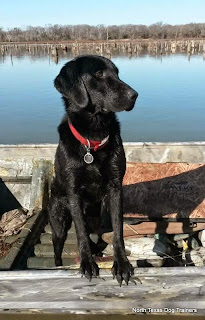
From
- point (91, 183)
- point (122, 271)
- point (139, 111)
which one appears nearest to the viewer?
point (122, 271)

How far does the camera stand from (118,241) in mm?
3047

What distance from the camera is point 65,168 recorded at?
3.17 metres

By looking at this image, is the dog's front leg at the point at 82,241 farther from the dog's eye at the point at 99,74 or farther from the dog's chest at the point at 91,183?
the dog's eye at the point at 99,74

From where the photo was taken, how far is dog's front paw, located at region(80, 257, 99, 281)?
9.32ft

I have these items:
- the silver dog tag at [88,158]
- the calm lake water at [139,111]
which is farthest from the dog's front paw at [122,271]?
the calm lake water at [139,111]

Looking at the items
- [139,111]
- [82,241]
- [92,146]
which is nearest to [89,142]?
[92,146]

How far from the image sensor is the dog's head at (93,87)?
2.88 meters

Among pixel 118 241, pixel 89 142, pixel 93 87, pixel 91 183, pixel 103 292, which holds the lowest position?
pixel 103 292

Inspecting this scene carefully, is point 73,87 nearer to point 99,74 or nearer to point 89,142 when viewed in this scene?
point 99,74

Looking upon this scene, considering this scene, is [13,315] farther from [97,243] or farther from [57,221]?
[97,243]

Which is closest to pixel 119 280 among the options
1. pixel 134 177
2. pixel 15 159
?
pixel 134 177

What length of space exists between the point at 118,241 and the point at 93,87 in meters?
1.29

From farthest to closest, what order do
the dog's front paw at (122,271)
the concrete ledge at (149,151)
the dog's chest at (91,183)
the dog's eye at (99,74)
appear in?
1. the concrete ledge at (149,151)
2. the dog's chest at (91,183)
3. the dog's eye at (99,74)
4. the dog's front paw at (122,271)

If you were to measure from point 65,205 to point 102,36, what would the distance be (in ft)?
230
